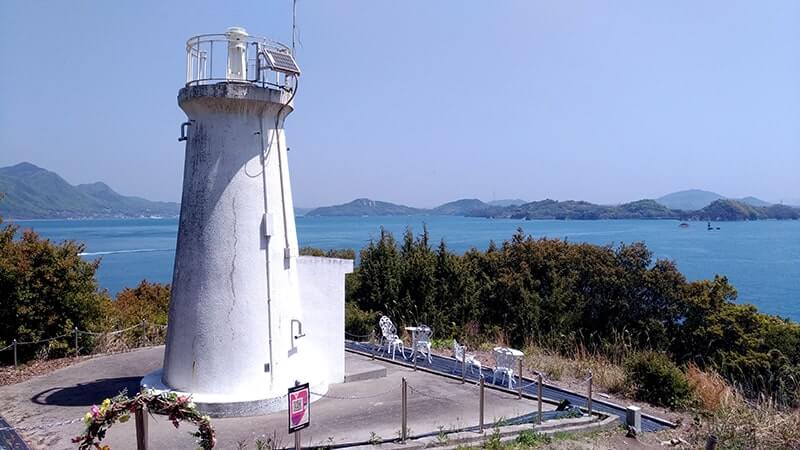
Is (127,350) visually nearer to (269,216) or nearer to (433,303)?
(269,216)

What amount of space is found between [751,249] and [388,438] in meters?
106

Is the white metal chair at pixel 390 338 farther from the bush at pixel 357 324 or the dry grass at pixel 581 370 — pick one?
the bush at pixel 357 324

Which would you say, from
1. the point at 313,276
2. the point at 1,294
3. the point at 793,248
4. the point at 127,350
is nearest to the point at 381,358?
the point at 313,276

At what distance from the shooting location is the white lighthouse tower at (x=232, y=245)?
934cm

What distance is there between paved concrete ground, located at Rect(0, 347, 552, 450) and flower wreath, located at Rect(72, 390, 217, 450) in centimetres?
270

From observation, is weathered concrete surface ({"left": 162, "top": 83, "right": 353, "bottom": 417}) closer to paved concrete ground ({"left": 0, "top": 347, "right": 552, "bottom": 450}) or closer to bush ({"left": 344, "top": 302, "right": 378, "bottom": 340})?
paved concrete ground ({"left": 0, "top": 347, "right": 552, "bottom": 450})

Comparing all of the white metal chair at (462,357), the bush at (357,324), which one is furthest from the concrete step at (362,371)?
the bush at (357,324)

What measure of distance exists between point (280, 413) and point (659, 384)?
690cm

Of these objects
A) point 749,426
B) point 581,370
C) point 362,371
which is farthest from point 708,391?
point 362,371

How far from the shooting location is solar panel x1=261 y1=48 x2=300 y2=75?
9461 millimetres

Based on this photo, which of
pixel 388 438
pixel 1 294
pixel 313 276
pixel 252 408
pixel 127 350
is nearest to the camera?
pixel 388 438

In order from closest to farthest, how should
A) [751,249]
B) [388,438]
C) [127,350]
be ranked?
[388,438]
[127,350]
[751,249]

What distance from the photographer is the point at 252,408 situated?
30.3 feet

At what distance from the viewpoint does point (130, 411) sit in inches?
206
